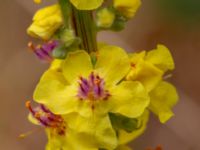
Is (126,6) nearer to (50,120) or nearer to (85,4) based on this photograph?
(85,4)

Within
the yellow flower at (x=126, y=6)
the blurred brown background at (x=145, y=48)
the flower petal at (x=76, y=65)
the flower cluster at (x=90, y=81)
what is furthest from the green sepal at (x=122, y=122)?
the blurred brown background at (x=145, y=48)

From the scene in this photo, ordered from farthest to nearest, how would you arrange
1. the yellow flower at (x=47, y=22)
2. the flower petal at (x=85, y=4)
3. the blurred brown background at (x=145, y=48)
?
1. the blurred brown background at (x=145, y=48)
2. the yellow flower at (x=47, y=22)
3. the flower petal at (x=85, y=4)

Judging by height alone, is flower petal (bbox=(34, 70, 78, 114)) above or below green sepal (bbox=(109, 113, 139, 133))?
above

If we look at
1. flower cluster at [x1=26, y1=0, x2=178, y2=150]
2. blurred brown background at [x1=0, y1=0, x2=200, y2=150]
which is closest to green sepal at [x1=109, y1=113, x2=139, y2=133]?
flower cluster at [x1=26, y1=0, x2=178, y2=150]

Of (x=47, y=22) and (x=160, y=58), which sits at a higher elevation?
(x=47, y=22)

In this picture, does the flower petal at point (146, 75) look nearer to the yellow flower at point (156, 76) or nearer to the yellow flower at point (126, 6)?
the yellow flower at point (156, 76)

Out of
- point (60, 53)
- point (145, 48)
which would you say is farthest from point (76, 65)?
point (145, 48)

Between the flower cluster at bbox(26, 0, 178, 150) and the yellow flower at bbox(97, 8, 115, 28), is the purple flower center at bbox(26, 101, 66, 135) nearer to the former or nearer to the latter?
the flower cluster at bbox(26, 0, 178, 150)

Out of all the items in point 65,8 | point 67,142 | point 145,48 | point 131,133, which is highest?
point 65,8
